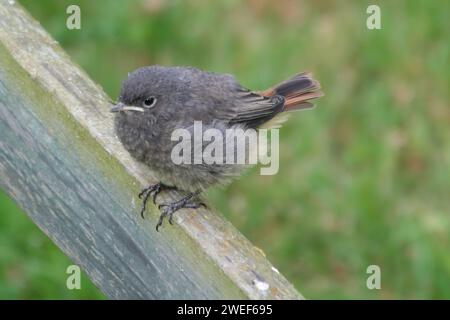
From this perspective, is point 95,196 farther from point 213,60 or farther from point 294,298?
point 213,60

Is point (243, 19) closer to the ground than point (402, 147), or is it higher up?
higher up

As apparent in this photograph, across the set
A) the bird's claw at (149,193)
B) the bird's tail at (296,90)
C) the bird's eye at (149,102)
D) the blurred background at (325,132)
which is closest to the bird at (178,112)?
the bird's eye at (149,102)

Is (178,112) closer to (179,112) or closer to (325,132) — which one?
(179,112)

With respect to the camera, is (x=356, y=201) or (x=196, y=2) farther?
(x=196, y=2)

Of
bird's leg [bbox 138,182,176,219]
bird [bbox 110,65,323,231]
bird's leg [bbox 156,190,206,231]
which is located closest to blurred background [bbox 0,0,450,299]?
bird [bbox 110,65,323,231]

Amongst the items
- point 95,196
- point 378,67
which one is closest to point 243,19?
point 378,67
